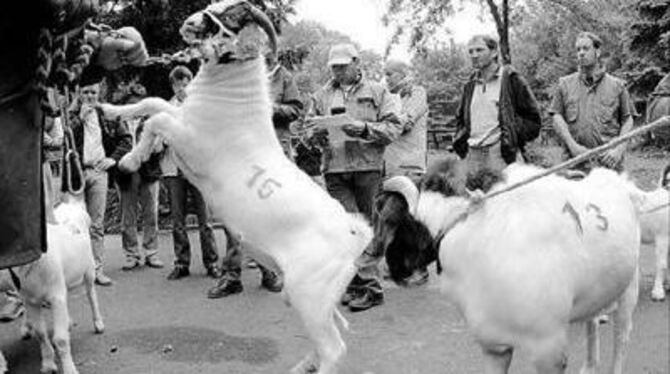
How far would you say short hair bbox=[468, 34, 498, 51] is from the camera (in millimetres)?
6211

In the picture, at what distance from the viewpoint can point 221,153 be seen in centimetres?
462

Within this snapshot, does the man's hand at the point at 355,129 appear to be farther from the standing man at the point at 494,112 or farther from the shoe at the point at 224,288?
the shoe at the point at 224,288

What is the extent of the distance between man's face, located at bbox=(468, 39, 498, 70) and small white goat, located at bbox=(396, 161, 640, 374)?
9.04 feet

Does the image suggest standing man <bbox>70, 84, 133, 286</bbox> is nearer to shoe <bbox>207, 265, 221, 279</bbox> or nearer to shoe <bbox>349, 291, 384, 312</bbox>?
shoe <bbox>207, 265, 221, 279</bbox>

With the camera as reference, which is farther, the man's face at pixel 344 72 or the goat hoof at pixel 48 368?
the man's face at pixel 344 72

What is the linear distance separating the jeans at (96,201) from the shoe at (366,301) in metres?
3.14

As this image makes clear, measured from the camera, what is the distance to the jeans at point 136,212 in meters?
9.34

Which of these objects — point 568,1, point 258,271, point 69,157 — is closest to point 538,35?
point 568,1

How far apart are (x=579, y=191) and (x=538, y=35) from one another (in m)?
39.6

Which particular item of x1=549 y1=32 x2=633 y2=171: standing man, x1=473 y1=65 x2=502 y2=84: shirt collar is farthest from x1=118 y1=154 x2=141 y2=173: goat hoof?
x1=549 y1=32 x2=633 y2=171: standing man

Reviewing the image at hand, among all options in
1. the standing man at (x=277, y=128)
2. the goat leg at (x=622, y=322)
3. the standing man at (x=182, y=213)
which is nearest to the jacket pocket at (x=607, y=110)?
the goat leg at (x=622, y=322)

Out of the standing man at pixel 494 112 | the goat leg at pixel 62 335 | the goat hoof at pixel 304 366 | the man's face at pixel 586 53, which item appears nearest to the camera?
the goat hoof at pixel 304 366

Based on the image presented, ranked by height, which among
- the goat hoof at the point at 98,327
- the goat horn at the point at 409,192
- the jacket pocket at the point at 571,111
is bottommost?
the goat hoof at the point at 98,327

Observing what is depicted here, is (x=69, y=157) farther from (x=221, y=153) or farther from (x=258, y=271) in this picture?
(x=258, y=271)
